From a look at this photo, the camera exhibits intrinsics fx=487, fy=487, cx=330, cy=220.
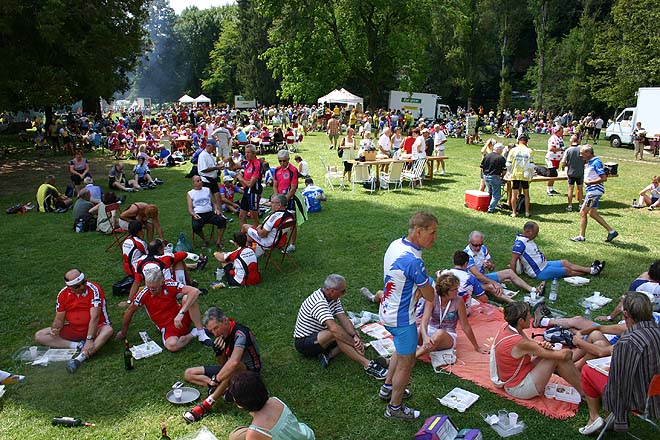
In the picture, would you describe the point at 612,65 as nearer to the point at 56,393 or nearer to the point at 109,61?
the point at 109,61

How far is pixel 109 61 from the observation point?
63.3 feet

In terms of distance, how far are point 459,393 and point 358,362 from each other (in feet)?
3.76

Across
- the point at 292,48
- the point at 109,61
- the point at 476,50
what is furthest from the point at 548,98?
the point at 109,61

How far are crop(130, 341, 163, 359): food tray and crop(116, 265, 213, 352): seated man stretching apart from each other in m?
0.13

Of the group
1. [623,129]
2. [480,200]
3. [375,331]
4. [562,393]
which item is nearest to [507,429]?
[562,393]

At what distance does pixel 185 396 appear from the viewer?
4961mm

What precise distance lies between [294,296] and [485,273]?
306cm

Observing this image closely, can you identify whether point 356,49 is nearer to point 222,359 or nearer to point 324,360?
point 324,360

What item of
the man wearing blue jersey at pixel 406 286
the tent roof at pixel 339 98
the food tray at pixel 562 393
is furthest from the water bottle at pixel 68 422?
the tent roof at pixel 339 98

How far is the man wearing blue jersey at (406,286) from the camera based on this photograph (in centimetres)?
407

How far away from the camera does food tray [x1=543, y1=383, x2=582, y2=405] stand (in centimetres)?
480

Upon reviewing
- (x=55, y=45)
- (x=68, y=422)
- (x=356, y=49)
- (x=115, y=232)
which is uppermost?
(x=356, y=49)

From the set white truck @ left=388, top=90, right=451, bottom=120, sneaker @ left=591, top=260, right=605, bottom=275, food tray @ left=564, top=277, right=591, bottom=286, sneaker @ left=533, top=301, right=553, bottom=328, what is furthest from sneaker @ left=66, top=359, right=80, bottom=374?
white truck @ left=388, top=90, right=451, bottom=120

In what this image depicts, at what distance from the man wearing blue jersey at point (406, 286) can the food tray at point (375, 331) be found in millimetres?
1686
